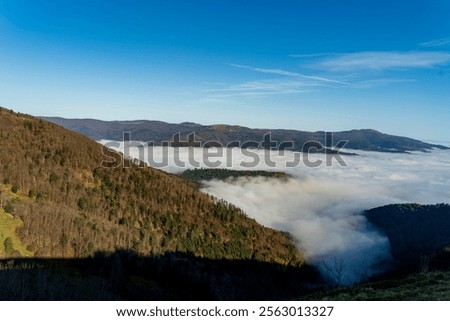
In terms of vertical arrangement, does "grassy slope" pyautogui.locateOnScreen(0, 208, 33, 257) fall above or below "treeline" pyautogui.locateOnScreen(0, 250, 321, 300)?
above

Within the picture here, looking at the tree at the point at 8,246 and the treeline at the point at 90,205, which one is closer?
the tree at the point at 8,246

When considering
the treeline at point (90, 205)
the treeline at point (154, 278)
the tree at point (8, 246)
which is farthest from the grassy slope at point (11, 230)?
the treeline at point (154, 278)

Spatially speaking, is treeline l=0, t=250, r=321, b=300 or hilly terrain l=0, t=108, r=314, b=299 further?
hilly terrain l=0, t=108, r=314, b=299

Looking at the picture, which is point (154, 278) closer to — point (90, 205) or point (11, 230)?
point (90, 205)

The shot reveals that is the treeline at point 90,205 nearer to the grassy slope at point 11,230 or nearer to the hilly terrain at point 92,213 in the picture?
the hilly terrain at point 92,213

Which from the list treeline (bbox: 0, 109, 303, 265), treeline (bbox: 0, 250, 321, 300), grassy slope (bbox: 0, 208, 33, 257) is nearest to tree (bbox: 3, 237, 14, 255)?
grassy slope (bbox: 0, 208, 33, 257)

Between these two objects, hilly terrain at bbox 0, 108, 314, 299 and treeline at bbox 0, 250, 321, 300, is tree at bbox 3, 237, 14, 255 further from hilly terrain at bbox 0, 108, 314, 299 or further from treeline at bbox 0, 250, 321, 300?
treeline at bbox 0, 250, 321, 300

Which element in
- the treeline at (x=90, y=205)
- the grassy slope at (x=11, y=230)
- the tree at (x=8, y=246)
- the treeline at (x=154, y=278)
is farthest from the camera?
the treeline at (x=90, y=205)

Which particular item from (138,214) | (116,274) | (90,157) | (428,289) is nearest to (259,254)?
(138,214)

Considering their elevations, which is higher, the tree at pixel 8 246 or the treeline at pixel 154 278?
the tree at pixel 8 246
